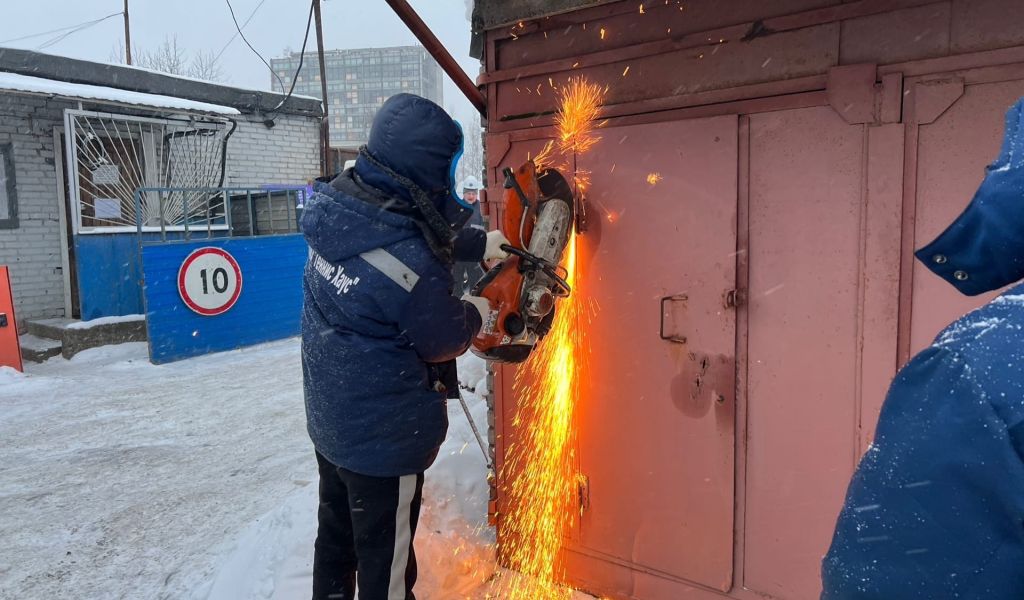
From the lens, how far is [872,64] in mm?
2336

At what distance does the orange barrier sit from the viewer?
306 inches

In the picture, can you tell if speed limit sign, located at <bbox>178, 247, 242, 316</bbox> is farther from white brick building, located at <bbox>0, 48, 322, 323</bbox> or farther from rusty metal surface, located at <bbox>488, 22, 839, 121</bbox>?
rusty metal surface, located at <bbox>488, 22, 839, 121</bbox>

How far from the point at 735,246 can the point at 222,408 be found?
5813mm

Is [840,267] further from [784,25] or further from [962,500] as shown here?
[962,500]

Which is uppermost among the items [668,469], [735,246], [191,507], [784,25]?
[784,25]

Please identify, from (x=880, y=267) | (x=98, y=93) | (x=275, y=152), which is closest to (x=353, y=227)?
(x=880, y=267)

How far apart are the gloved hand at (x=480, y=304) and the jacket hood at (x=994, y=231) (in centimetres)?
175

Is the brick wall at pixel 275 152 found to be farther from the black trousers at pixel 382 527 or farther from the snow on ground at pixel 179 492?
the black trousers at pixel 382 527

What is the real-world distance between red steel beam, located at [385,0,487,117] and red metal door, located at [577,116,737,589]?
0.72 meters

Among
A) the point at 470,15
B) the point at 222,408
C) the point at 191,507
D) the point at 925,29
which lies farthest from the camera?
the point at 222,408

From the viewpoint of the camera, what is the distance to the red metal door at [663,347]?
2770mm

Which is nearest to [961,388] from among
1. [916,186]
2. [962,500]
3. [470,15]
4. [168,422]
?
[962,500]

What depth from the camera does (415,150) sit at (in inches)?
90.6

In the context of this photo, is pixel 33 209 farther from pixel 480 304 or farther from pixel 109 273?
pixel 480 304
